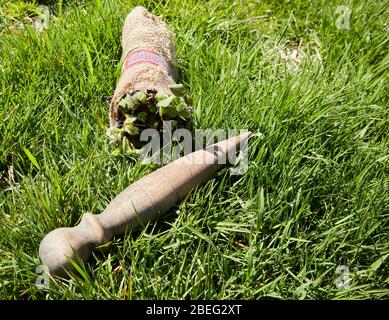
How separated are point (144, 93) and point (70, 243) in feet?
2.64

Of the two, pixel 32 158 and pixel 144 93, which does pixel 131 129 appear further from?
pixel 32 158

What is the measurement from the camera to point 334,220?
6.99 ft

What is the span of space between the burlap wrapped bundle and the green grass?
135 millimetres

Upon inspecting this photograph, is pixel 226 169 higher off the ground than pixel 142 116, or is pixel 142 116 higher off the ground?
pixel 142 116

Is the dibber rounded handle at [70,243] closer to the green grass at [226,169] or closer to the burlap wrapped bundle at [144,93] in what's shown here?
the green grass at [226,169]

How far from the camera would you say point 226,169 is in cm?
223

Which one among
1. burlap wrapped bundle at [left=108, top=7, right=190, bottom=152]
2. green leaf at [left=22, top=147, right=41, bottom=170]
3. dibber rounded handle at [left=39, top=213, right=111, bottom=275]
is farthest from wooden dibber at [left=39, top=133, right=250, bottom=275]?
green leaf at [left=22, top=147, right=41, bottom=170]

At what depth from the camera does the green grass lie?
6.39ft

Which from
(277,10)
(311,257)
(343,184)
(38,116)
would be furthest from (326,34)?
(38,116)

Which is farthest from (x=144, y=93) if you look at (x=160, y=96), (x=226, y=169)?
(x=226, y=169)

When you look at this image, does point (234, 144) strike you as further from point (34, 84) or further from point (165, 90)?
point (34, 84)

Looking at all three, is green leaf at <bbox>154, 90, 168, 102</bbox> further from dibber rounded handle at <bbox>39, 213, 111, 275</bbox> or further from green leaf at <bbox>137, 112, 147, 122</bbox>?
dibber rounded handle at <bbox>39, 213, 111, 275</bbox>

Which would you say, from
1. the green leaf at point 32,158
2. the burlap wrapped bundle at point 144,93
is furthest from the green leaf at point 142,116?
the green leaf at point 32,158

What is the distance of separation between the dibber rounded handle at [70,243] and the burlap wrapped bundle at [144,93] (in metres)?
0.54
